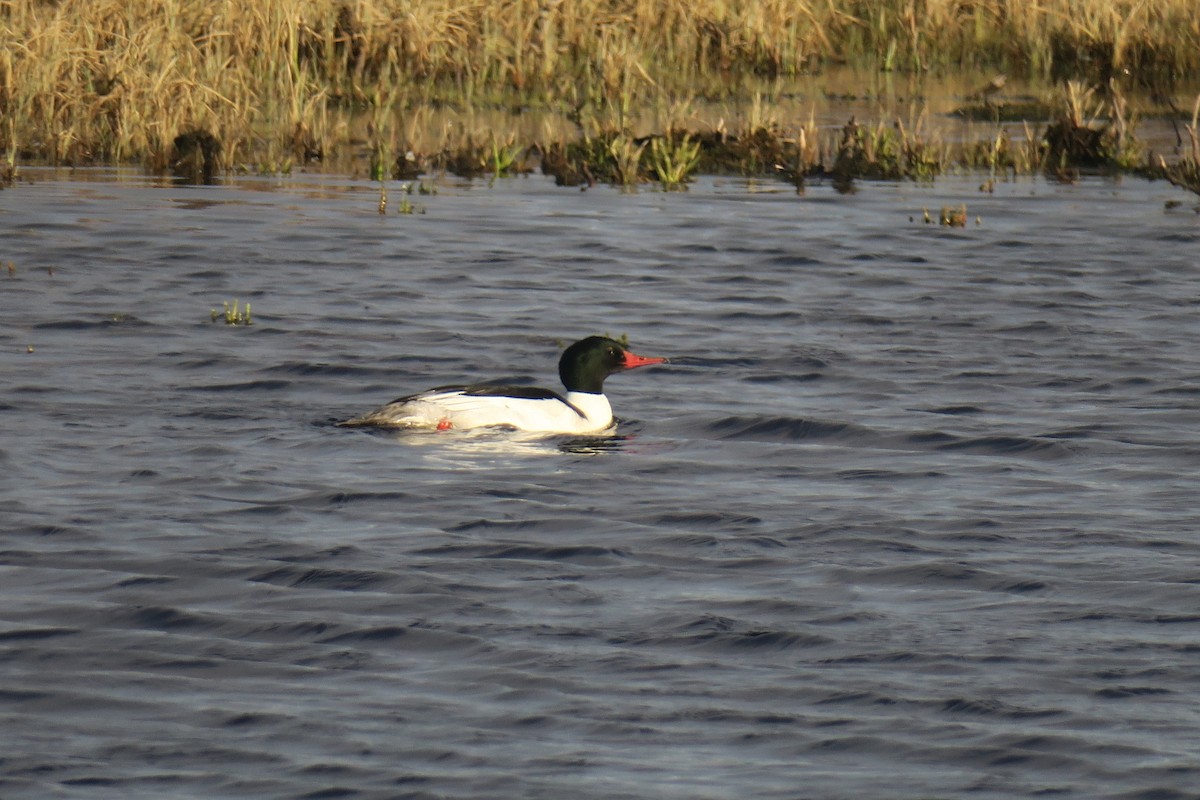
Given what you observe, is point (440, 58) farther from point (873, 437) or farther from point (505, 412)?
point (873, 437)

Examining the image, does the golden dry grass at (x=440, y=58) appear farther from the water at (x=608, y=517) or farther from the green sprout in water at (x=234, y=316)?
the green sprout in water at (x=234, y=316)

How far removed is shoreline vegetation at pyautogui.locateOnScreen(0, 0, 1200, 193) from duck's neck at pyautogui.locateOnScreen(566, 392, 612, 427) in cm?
828

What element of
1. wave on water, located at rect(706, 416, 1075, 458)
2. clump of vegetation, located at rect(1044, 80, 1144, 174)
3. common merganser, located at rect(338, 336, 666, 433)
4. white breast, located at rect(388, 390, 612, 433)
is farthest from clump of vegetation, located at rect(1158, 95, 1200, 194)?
white breast, located at rect(388, 390, 612, 433)

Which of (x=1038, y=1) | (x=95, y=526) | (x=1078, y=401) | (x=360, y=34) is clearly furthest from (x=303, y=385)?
(x=1038, y=1)

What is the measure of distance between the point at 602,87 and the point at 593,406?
11.6 meters

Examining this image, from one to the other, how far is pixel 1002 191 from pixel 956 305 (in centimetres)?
488

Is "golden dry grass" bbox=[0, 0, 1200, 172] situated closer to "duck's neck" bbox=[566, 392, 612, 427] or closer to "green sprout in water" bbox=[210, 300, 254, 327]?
"green sprout in water" bbox=[210, 300, 254, 327]

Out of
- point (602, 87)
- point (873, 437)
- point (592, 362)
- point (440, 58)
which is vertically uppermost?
point (440, 58)

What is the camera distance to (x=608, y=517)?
30.2ft

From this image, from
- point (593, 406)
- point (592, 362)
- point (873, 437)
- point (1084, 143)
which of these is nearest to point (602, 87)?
point (1084, 143)

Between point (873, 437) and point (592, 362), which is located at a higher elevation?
point (592, 362)

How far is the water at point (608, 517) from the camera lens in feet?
20.0

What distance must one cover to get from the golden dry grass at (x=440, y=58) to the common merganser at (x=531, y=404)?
8.28 meters

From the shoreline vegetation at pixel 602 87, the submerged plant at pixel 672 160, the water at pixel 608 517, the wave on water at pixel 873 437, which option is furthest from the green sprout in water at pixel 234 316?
the submerged plant at pixel 672 160
